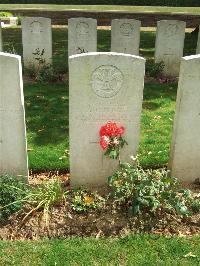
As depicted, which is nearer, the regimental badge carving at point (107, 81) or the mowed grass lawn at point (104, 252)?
the mowed grass lawn at point (104, 252)

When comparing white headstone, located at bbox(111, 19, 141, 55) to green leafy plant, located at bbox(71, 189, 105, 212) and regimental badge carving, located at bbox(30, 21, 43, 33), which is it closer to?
regimental badge carving, located at bbox(30, 21, 43, 33)

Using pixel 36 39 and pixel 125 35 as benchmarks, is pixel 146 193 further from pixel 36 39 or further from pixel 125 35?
pixel 36 39

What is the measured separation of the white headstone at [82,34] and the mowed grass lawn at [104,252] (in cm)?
667

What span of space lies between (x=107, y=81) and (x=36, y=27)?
6.01 metres

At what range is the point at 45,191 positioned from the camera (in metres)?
4.75

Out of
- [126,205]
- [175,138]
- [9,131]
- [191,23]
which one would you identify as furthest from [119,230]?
[191,23]

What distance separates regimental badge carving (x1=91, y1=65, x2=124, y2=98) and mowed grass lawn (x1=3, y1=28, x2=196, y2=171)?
1.59 m

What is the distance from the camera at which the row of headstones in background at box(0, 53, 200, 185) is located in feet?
14.9

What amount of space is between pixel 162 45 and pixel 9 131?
6.40 metres

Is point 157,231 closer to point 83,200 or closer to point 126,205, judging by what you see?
point 126,205

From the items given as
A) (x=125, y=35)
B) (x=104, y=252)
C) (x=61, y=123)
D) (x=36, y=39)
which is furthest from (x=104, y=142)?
(x=36, y=39)

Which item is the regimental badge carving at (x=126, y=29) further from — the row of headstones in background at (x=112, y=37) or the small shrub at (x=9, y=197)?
the small shrub at (x=9, y=197)

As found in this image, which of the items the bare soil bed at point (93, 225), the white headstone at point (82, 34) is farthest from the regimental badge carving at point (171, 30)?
the bare soil bed at point (93, 225)

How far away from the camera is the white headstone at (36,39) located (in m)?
9.95
